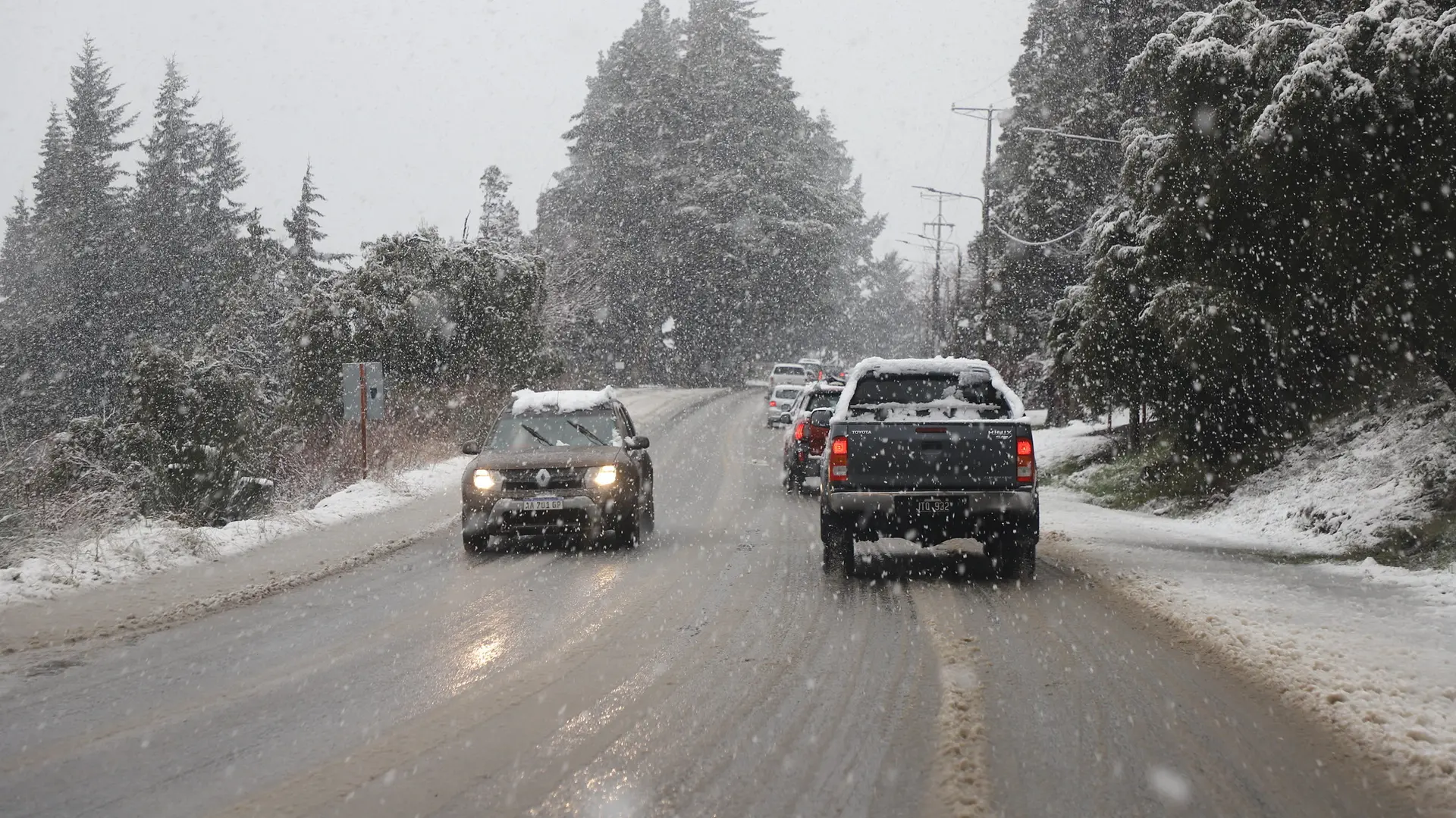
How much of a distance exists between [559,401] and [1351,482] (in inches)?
393

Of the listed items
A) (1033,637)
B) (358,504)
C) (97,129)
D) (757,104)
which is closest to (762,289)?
(757,104)

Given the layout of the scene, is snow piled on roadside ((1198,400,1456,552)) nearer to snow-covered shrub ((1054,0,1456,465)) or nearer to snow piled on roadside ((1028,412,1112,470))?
snow-covered shrub ((1054,0,1456,465))

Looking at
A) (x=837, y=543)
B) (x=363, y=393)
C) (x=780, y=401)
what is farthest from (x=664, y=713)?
(x=780, y=401)

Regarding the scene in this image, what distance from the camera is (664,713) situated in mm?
6254

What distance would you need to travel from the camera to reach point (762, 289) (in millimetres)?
67688

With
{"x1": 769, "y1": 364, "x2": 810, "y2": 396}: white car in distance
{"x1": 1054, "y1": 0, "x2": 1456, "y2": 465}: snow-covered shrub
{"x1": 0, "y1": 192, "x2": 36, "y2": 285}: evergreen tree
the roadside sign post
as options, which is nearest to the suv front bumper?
{"x1": 1054, "y1": 0, "x2": 1456, "y2": 465}: snow-covered shrub

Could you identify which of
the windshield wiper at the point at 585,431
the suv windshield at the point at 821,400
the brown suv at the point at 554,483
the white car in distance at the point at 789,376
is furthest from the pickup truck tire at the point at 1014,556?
the white car in distance at the point at 789,376

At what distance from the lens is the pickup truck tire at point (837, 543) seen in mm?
11328

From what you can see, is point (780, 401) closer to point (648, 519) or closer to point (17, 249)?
point (648, 519)

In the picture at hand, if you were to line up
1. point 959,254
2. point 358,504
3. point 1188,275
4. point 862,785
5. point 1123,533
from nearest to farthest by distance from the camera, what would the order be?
point 862,785
point 1123,533
point 1188,275
point 358,504
point 959,254

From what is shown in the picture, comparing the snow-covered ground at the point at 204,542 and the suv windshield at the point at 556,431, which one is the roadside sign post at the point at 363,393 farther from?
the suv windshield at the point at 556,431

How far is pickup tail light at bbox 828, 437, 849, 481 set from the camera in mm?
11188

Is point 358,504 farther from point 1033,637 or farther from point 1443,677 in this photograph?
point 1443,677

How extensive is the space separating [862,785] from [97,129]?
75.4 m
